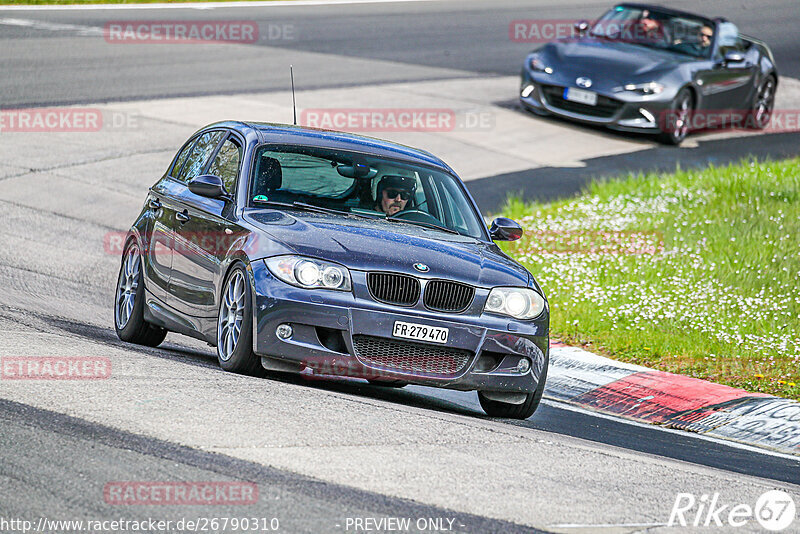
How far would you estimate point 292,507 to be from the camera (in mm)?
5371

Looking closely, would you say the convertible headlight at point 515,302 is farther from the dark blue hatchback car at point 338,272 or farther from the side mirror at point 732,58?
the side mirror at point 732,58

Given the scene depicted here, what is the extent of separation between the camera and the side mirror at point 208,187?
8.48 meters

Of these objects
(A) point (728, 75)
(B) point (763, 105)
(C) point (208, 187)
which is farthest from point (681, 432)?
(B) point (763, 105)

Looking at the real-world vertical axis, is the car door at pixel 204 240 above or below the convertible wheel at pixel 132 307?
above

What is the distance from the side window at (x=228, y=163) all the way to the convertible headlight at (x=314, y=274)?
128cm

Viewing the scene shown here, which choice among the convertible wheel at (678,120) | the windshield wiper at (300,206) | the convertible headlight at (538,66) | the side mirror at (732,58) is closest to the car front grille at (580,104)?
the convertible headlight at (538,66)

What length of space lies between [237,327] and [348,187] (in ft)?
4.57

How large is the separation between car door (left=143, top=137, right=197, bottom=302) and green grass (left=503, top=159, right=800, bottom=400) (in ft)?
12.0

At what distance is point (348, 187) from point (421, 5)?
2623 centimetres

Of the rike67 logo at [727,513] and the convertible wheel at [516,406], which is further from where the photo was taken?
the convertible wheel at [516,406]

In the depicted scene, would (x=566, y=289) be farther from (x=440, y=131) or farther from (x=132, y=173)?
(x=440, y=131)

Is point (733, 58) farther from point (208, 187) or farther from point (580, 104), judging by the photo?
point (208, 187)

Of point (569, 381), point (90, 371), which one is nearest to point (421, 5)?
point (569, 381)

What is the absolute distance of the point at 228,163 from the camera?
29.8 feet
